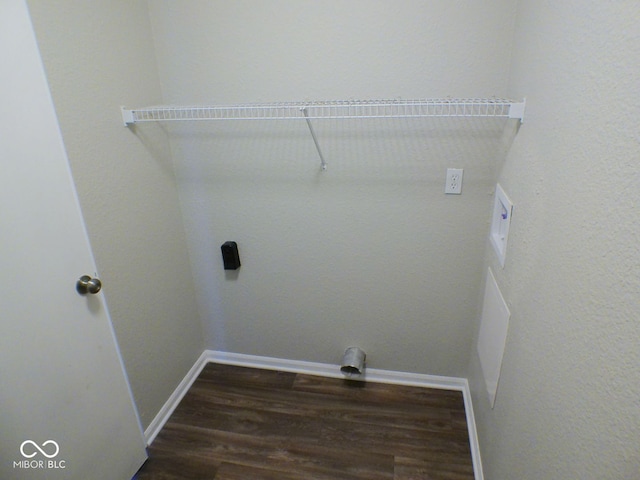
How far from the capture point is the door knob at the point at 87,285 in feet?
4.15

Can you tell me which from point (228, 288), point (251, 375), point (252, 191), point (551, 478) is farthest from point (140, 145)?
point (551, 478)

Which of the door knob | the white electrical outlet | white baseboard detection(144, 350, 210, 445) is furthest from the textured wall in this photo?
the white electrical outlet

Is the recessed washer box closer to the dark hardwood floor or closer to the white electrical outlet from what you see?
the white electrical outlet

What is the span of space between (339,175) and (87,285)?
1122 mm

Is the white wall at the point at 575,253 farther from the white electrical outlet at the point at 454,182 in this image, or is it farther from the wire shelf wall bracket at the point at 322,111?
the white electrical outlet at the point at 454,182

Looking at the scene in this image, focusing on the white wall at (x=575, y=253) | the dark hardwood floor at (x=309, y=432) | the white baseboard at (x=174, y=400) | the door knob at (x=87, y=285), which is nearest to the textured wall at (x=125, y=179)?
Answer: the white baseboard at (x=174, y=400)

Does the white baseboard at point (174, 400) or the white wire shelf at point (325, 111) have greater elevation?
the white wire shelf at point (325, 111)

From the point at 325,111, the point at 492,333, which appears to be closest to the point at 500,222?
the point at 492,333

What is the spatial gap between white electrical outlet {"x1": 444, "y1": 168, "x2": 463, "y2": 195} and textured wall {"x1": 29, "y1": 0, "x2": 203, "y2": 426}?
4.48 feet

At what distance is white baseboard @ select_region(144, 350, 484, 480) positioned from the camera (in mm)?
1857

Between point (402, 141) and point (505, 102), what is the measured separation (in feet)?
1.53

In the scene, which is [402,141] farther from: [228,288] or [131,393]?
[131,393]

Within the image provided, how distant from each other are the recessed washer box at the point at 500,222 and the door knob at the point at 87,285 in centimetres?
148

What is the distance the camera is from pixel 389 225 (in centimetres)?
177
